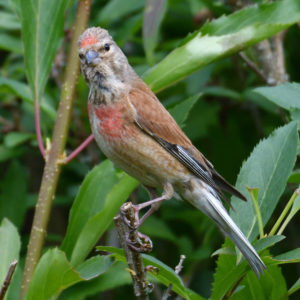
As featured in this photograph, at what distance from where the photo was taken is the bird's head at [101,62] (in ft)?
11.1

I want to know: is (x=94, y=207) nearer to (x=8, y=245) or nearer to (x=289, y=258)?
(x=8, y=245)

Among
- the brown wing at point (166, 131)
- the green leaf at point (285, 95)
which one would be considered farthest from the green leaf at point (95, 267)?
the green leaf at point (285, 95)

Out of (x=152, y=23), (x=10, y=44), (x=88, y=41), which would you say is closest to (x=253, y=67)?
(x=152, y=23)

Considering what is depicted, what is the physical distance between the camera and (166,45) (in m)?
4.91

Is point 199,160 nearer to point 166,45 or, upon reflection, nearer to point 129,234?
point 129,234

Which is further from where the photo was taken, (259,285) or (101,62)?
(101,62)

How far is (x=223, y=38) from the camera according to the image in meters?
3.28

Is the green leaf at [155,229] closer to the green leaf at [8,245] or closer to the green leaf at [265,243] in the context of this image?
the green leaf at [8,245]

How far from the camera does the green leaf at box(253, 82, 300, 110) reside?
3.18 meters

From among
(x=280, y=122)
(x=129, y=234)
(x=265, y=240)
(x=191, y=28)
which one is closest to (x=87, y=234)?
(x=129, y=234)

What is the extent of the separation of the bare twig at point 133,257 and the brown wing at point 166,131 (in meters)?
0.78

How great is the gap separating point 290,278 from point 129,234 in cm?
239

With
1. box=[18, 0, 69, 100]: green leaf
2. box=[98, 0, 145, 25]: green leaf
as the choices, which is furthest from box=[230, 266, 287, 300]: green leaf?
box=[98, 0, 145, 25]: green leaf

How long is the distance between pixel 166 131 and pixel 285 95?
64cm
